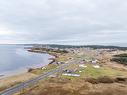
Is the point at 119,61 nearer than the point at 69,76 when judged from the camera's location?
No

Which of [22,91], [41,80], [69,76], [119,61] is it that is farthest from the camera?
[119,61]

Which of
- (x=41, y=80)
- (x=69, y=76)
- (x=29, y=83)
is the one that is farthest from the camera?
(x=69, y=76)

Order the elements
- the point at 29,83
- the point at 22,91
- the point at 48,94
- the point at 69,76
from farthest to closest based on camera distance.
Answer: the point at 69,76, the point at 29,83, the point at 22,91, the point at 48,94

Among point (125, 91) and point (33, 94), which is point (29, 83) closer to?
point (33, 94)

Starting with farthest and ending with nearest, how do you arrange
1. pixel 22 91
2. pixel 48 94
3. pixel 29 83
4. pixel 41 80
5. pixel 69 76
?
pixel 69 76, pixel 41 80, pixel 29 83, pixel 22 91, pixel 48 94

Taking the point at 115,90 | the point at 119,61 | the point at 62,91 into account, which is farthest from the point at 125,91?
the point at 119,61

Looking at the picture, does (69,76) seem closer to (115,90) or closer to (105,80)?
(105,80)

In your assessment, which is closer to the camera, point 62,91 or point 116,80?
point 62,91

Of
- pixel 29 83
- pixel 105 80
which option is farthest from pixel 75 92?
pixel 105 80
